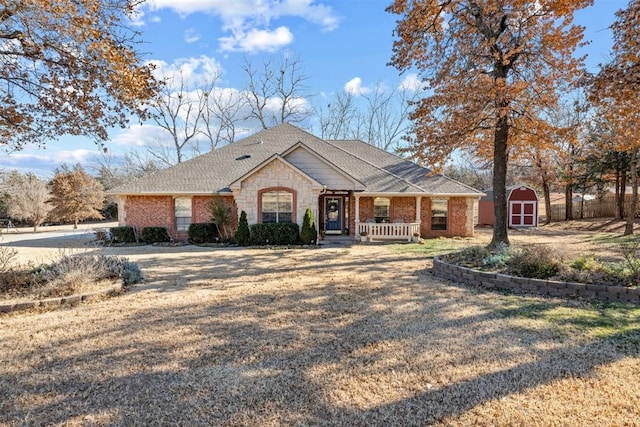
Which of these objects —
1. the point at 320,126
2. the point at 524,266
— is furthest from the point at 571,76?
the point at 320,126

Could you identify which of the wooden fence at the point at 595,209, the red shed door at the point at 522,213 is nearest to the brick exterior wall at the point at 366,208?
the red shed door at the point at 522,213

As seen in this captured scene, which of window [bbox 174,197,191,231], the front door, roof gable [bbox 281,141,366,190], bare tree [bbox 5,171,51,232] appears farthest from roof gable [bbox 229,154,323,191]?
bare tree [bbox 5,171,51,232]

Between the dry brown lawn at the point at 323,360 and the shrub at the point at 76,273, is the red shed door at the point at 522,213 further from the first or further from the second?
the shrub at the point at 76,273

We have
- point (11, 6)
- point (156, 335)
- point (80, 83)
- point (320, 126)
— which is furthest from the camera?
point (320, 126)

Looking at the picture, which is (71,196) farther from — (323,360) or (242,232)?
(323,360)

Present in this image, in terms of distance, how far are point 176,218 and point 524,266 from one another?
586 inches

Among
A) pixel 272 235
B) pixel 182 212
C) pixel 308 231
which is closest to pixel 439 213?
pixel 308 231

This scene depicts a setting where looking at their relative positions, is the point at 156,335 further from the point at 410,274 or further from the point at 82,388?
the point at 410,274

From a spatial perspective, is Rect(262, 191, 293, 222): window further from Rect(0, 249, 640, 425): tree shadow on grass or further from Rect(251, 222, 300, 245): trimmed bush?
Rect(0, 249, 640, 425): tree shadow on grass

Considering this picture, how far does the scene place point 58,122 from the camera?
747 centimetres

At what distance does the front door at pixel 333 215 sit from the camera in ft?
59.9

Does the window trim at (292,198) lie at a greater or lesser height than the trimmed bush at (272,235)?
greater

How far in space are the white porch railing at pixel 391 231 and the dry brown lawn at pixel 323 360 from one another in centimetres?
944

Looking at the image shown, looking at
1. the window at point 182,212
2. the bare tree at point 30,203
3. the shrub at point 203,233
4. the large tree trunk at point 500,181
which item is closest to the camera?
the large tree trunk at point 500,181
